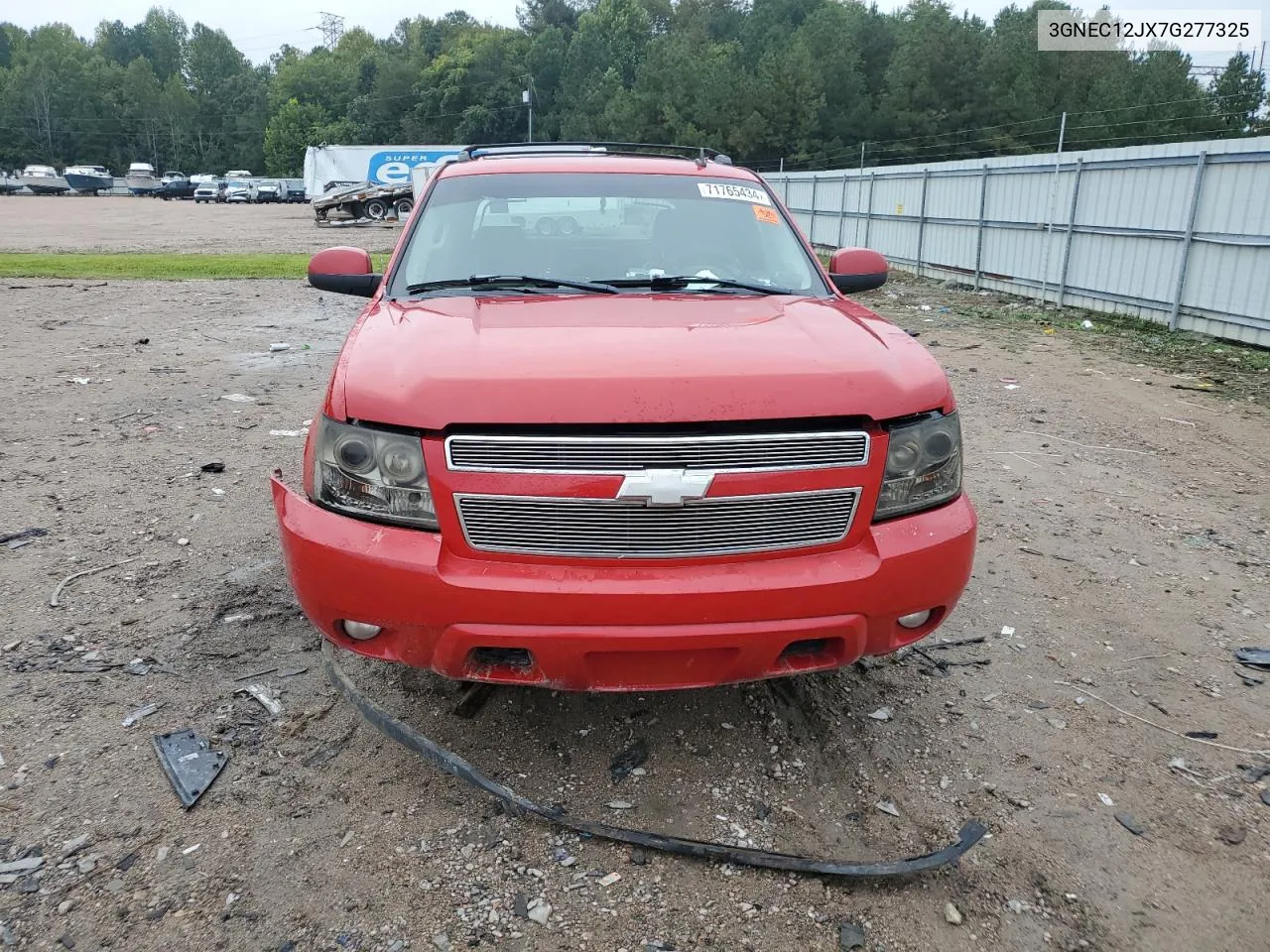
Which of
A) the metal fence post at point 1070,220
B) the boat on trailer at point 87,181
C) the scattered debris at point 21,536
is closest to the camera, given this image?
the scattered debris at point 21,536

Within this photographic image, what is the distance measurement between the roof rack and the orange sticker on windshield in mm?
500

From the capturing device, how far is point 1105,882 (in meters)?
2.31

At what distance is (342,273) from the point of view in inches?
158

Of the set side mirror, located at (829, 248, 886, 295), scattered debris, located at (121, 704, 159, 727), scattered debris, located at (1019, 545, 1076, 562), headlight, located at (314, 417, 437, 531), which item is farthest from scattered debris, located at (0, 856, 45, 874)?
scattered debris, located at (1019, 545, 1076, 562)

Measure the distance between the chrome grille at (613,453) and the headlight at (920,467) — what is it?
340 millimetres

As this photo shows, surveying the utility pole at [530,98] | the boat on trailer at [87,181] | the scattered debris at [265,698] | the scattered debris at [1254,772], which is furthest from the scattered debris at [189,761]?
the boat on trailer at [87,181]

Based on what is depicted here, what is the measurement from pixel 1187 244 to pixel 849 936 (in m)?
10.9

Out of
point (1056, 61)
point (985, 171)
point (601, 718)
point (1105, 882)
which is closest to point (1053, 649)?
point (1105, 882)

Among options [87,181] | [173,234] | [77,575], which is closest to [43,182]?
[87,181]

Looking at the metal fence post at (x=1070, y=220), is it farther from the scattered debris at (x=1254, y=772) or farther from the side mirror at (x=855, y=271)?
the scattered debris at (x=1254, y=772)

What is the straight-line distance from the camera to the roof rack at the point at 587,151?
4586 millimetres

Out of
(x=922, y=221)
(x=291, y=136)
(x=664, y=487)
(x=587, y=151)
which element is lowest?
(x=664, y=487)

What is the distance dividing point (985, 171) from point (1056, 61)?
51965 millimetres

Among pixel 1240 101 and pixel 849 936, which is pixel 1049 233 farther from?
pixel 1240 101
